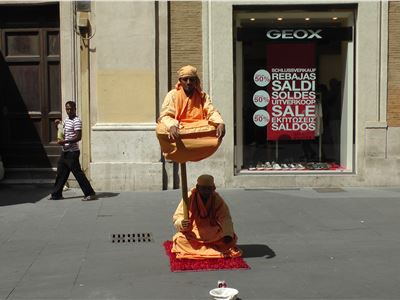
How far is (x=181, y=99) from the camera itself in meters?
6.27

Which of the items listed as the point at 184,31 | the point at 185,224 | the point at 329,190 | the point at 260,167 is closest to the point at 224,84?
the point at 184,31

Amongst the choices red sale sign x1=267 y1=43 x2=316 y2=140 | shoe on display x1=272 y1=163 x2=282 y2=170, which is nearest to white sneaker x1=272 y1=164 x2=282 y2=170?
shoe on display x1=272 y1=163 x2=282 y2=170

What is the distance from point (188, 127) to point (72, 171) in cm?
449

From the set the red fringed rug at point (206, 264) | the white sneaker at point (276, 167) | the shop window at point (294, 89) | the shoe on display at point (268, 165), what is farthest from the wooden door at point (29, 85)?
the red fringed rug at point (206, 264)

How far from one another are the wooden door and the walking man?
1526 millimetres

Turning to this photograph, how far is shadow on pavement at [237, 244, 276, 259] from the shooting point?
6664 millimetres

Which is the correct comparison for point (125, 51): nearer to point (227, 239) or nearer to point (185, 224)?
point (185, 224)

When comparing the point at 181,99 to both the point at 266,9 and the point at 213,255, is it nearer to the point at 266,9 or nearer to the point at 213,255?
the point at 213,255

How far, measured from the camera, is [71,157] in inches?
395

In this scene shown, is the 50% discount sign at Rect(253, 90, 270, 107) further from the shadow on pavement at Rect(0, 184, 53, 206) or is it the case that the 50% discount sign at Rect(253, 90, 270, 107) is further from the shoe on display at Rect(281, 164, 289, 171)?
the shadow on pavement at Rect(0, 184, 53, 206)

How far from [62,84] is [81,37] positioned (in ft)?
2.99

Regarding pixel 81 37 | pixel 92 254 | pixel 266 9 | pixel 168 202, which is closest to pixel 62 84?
pixel 81 37

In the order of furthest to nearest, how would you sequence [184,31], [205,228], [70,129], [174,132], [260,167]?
[260,167]
[184,31]
[70,129]
[205,228]
[174,132]

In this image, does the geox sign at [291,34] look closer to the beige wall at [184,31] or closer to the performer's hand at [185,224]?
the beige wall at [184,31]
